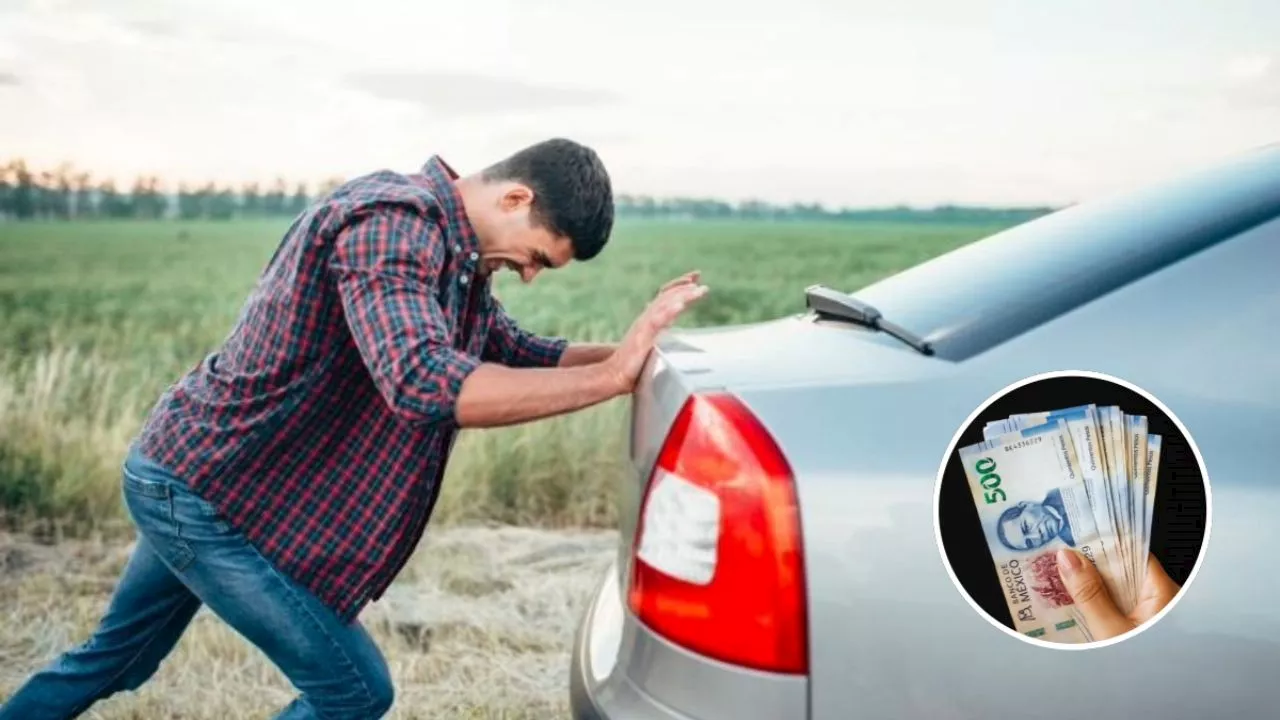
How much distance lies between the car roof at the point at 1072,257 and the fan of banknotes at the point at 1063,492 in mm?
138

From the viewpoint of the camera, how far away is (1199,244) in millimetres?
1743

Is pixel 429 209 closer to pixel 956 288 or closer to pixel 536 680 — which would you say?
pixel 956 288

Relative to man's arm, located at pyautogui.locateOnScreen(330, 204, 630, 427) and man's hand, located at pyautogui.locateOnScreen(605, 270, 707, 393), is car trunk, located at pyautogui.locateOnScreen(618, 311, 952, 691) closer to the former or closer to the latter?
man's hand, located at pyautogui.locateOnScreen(605, 270, 707, 393)

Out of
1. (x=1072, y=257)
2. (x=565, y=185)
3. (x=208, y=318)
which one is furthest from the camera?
(x=208, y=318)

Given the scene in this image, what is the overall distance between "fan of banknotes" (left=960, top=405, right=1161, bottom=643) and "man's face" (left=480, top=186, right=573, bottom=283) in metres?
0.89

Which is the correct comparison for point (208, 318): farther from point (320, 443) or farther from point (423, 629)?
point (320, 443)

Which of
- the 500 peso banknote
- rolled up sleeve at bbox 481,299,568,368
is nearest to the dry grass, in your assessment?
rolled up sleeve at bbox 481,299,568,368

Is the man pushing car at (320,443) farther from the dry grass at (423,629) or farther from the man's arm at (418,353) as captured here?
the dry grass at (423,629)

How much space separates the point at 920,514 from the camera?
5.18 feet

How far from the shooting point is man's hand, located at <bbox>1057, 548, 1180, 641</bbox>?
157cm

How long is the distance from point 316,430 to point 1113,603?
1319mm

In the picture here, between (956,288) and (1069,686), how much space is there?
672mm

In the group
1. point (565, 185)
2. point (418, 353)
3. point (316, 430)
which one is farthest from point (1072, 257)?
point (316, 430)

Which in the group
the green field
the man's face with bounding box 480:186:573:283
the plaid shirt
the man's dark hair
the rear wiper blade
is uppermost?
the man's dark hair
